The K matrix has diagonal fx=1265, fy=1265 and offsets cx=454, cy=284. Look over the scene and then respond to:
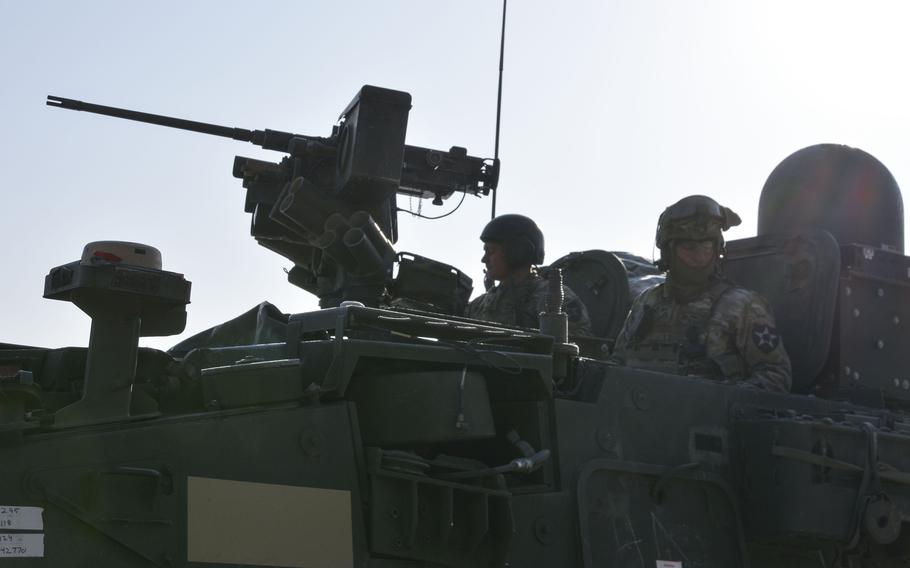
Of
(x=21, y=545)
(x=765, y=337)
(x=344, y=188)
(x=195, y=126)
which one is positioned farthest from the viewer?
(x=195, y=126)

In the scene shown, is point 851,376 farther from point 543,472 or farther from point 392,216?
point 392,216

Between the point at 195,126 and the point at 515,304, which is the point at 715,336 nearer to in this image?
the point at 515,304

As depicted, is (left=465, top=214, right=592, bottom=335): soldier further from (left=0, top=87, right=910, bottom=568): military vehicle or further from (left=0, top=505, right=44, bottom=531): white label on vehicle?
(left=0, top=505, right=44, bottom=531): white label on vehicle

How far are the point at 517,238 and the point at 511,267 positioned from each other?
207mm

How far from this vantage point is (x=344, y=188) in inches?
388

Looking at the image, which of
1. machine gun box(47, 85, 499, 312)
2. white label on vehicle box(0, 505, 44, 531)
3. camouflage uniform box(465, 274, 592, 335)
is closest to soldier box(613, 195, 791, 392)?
camouflage uniform box(465, 274, 592, 335)

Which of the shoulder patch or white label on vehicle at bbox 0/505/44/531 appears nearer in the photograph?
white label on vehicle at bbox 0/505/44/531

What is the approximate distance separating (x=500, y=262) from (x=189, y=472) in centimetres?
527

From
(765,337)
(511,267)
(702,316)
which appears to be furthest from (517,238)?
(765,337)

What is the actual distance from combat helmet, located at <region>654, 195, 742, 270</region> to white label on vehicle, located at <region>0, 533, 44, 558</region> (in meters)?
4.52

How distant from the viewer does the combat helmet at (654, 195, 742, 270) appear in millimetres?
7102

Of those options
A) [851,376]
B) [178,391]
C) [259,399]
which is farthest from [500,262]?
[259,399]

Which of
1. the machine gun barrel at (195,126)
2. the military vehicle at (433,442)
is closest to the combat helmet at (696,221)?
the military vehicle at (433,442)

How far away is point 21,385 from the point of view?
151 inches
